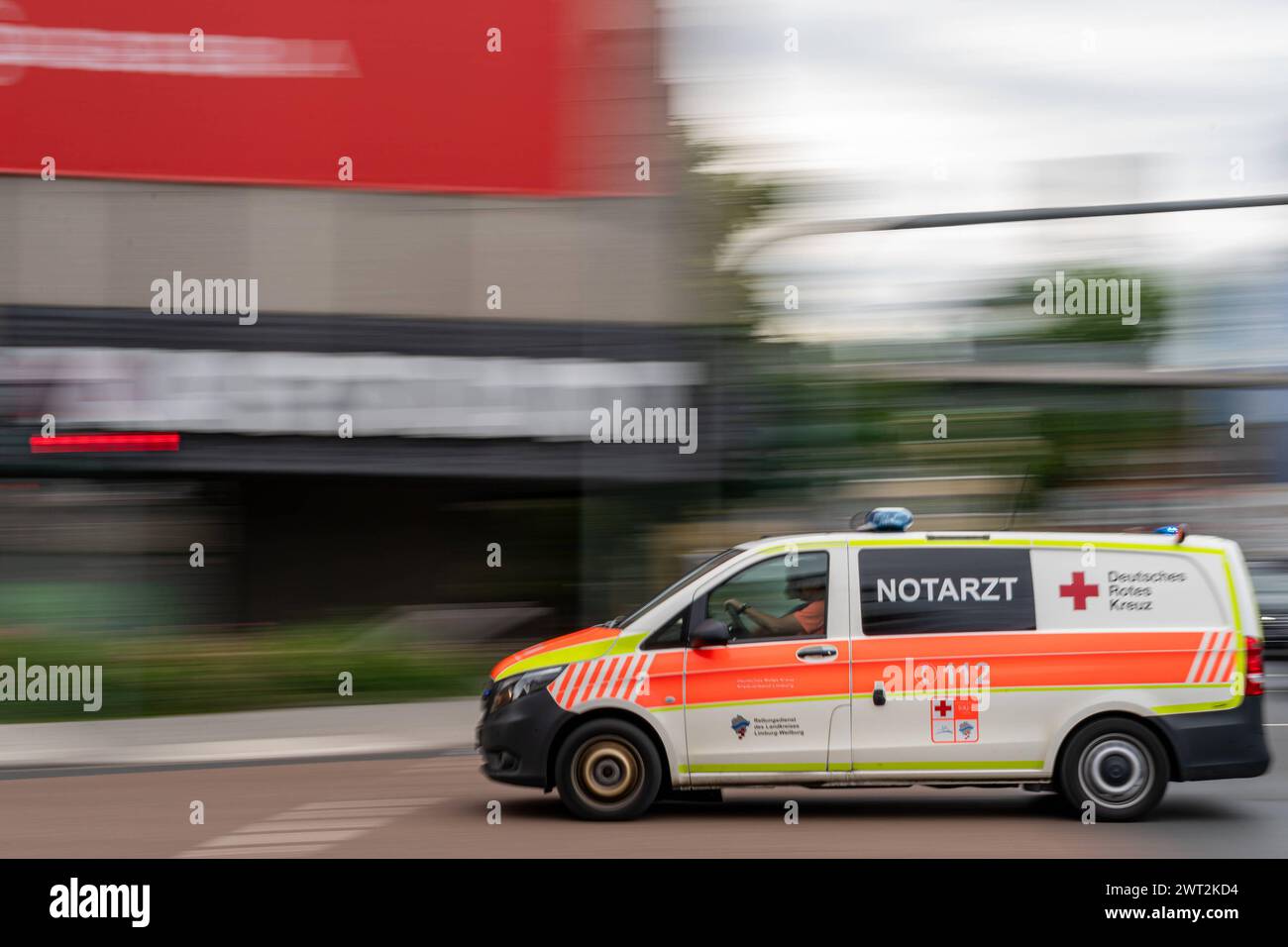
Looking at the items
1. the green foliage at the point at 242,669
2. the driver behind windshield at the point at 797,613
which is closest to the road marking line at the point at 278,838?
the driver behind windshield at the point at 797,613

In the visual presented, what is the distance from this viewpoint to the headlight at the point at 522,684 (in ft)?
26.1

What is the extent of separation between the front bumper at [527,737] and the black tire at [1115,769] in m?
3.01

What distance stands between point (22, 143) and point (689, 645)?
1248cm

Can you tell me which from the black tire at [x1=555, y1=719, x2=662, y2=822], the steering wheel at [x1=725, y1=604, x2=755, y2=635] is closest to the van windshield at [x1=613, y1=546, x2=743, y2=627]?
the steering wheel at [x1=725, y1=604, x2=755, y2=635]

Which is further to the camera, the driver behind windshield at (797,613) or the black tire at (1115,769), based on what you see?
the driver behind windshield at (797,613)

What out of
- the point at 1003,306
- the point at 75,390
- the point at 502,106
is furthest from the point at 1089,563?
the point at 1003,306

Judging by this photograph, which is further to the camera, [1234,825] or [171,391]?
[171,391]

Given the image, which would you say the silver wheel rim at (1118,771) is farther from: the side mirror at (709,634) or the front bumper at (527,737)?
the front bumper at (527,737)

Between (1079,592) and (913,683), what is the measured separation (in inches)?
46.1

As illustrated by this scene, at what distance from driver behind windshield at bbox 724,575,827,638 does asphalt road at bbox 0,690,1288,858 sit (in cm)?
115

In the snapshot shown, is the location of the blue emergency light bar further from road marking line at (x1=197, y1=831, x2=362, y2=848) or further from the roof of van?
road marking line at (x1=197, y1=831, x2=362, y2=848)

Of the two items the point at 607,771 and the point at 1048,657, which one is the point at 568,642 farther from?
the point at 1048,657

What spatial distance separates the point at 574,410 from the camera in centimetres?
1641
